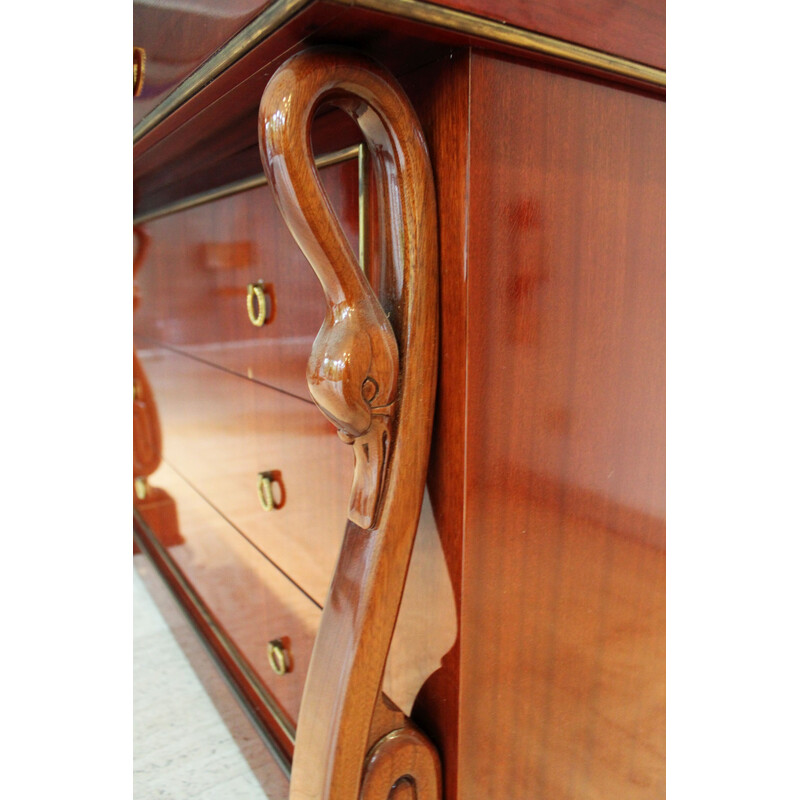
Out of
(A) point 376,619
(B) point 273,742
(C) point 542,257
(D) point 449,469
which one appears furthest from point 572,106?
(B) point 273,742

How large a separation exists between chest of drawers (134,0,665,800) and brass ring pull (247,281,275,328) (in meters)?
0.04

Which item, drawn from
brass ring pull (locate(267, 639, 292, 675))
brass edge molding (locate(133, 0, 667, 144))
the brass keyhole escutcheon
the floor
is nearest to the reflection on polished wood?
the brass keyhole escutcheon

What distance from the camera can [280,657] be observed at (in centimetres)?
76

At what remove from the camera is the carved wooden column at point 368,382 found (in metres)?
0.40

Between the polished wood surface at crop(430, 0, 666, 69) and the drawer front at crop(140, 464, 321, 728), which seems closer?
the polished wood surface at crop(430, 0, 666, 69)

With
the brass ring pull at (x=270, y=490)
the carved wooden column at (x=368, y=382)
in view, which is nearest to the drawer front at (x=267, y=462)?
the brass ring pull at (x=270, y=490)

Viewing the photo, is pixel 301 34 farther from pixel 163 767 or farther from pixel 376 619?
pixel 163 767

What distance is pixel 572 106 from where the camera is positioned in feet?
1.46

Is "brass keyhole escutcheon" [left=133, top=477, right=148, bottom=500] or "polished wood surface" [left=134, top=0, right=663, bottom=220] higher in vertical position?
"polished wood surface" [left=134, top=0, right=663, bottom=220]

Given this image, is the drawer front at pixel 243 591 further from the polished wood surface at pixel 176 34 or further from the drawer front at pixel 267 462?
the polished wood surface at pixel 176 34

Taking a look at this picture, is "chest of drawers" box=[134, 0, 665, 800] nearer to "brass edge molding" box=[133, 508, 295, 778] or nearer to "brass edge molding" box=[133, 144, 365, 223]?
"brass edge molding" box=[133, 144, 365, 223]

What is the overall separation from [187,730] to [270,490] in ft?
1.37

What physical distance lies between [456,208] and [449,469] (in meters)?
0.16

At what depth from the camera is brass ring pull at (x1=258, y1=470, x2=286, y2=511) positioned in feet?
2.36
